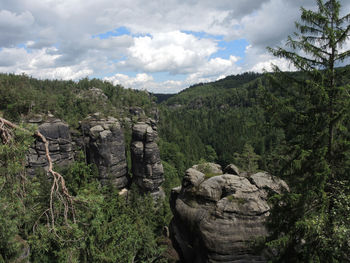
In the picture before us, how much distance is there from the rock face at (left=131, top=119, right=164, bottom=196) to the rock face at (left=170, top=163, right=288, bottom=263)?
85.9 feet

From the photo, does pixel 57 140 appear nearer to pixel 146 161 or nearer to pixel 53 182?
pixel 146 161

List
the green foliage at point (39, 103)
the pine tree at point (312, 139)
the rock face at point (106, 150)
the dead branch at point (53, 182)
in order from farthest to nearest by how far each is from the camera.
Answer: the rock face at point (106, 150) → the green foliage at point (39, 103) → the pine tree at point (312, 139) → the dead branch at point (53, 182)

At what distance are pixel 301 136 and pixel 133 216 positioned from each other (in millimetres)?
22176

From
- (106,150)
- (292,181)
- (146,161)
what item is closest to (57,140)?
(106,150)

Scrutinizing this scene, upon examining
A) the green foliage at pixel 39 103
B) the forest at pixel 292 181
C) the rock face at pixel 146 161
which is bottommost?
the rock face at pixel 146 161

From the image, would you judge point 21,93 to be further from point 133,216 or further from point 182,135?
point 182,135

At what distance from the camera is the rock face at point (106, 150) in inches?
1577

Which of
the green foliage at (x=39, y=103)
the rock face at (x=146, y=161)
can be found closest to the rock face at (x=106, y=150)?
the rock face at (x=146, y=161)

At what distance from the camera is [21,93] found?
Answer: 41.2m

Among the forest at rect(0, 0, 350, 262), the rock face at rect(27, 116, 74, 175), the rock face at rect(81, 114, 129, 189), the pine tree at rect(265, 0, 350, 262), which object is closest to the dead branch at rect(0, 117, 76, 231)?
the forest at rect(0, 0, 350, 262)

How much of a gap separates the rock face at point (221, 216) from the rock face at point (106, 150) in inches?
1067

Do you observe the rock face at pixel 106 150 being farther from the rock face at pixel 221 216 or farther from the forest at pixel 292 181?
the forest at pixel 292 181

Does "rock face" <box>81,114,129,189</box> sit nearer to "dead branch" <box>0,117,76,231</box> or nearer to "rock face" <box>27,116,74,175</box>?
"rock face" <box>27,116,74,175</box>

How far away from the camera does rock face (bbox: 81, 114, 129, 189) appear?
40.1 metres
